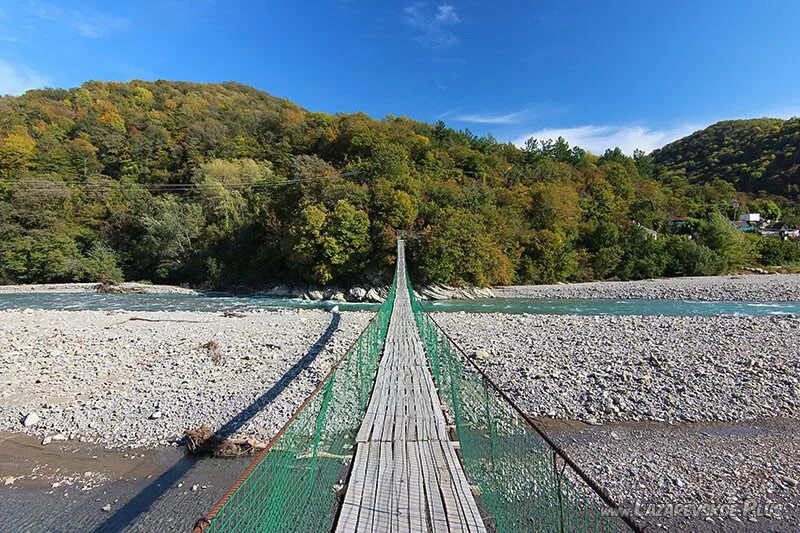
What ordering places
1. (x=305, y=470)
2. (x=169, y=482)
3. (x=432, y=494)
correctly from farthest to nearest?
(x=169, y=482), (x=305, y=470), (x=432, y=494)

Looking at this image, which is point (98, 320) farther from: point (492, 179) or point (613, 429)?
point (492, 179)

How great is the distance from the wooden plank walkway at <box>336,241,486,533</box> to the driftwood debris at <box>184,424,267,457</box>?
4.85 feet

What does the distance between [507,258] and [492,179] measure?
42.3 feet

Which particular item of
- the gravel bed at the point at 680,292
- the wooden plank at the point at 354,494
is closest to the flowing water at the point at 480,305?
the gravel bed at the point at 680,292

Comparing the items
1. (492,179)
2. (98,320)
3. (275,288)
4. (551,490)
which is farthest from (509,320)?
(492,179)

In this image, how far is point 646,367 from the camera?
711 cm

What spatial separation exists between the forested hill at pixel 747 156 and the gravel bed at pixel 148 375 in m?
64.9

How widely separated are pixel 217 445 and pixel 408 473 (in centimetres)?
269

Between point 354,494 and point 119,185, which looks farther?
point 119,185

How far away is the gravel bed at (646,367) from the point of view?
5609 mm

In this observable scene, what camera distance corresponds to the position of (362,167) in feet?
84.1

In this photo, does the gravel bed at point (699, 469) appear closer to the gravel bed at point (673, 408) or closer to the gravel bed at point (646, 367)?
the gravel bed at point (673, 408)

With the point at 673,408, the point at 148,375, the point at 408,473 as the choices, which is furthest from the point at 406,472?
the point at 148,375

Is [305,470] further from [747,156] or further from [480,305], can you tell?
[747,156]
